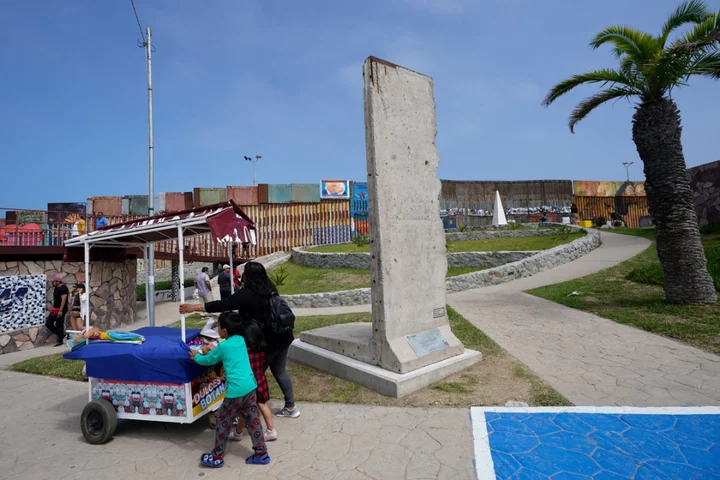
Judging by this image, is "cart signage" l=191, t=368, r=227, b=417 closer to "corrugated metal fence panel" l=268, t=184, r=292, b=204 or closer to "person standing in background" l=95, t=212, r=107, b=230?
"person standing in background" l=95, t=212, r=107, b=230

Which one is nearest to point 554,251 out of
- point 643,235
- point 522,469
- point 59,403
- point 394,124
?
point 643,235

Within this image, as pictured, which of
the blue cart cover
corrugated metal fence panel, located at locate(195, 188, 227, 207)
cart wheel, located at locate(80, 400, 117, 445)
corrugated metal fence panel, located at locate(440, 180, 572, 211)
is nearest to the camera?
the blue cart cover

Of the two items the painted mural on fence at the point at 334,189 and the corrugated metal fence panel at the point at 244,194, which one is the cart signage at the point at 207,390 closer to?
the corrugated metal fence panel at the point at 244,194

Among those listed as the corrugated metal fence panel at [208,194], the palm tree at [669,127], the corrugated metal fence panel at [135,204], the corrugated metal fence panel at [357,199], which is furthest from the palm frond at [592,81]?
the corrugated metal fence panel at [135,204]

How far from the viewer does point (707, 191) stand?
61.0 ft

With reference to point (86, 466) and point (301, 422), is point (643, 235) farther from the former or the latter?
point (86, 466)

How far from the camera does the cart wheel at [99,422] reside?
13.9 ft

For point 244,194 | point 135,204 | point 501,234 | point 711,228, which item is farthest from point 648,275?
point 135,204

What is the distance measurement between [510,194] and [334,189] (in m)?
13.9

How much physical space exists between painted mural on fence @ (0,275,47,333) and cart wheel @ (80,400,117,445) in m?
8.19

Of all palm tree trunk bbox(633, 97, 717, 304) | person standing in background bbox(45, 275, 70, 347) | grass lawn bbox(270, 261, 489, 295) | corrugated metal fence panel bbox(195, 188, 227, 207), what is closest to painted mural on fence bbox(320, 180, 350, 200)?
corrugated metal fence panel bbox(195, 188, 227, 207)

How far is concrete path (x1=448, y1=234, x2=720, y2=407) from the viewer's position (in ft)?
15.6

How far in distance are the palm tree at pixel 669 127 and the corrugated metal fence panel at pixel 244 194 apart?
892 inches

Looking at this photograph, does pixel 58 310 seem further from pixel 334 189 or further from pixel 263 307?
pixel 334 189
